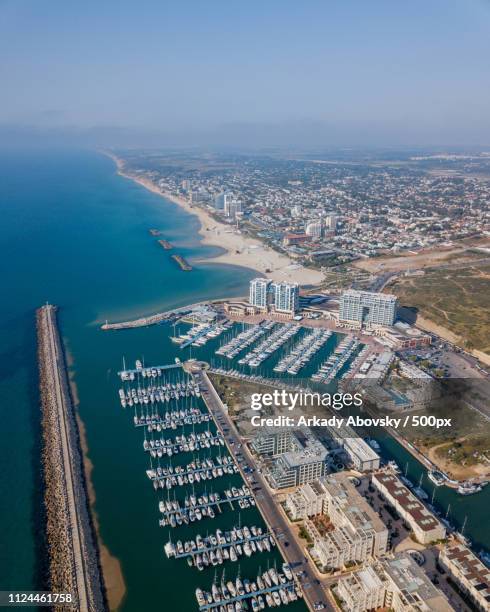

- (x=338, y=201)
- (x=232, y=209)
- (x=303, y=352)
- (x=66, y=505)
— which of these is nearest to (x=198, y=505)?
(x=66, y=505)

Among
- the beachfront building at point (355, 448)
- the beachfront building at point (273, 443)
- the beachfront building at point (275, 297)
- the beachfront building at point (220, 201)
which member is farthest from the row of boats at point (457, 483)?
the beachfront building at point (220, 201)

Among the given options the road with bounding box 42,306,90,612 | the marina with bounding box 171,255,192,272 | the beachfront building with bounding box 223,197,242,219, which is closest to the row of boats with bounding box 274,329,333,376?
the road with bounding box 42,306,90,612

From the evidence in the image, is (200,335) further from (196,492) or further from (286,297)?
(196,492)

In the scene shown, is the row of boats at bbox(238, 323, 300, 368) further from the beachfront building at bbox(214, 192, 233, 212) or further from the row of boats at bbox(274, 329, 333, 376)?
the beachfront building at bbox(214, 192, 233, 212)

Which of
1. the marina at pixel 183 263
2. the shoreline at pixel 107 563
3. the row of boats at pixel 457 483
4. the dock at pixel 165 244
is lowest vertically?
the shoreline at pixel 107 563

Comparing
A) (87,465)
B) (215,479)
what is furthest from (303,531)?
(87,465)

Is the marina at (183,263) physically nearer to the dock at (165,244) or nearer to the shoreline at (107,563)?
the dock at (165,244)
